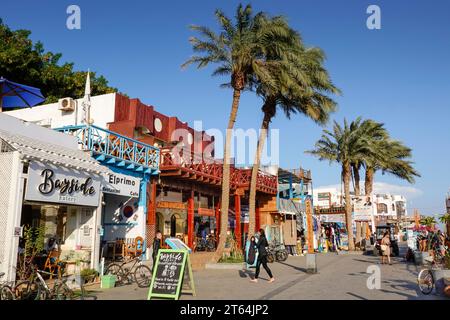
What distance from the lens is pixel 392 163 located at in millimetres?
37969

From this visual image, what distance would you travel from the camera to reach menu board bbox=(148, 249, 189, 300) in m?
9.73

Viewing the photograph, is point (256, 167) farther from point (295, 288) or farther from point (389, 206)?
point (389, 206)

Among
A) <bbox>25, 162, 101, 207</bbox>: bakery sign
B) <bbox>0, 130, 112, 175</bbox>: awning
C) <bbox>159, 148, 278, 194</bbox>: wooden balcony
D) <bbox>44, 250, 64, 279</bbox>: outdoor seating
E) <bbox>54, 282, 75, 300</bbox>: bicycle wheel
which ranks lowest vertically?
<bbox>54, 282, 75, 300</bbox>: bicycle wheel

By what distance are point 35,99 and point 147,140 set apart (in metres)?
8.69

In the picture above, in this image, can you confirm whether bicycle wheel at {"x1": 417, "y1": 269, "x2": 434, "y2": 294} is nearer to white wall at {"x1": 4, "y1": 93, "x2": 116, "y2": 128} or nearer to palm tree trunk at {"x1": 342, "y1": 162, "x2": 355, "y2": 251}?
white wall at {"x1": 4, "y1": 93, "x2": 116, "y2": 128}

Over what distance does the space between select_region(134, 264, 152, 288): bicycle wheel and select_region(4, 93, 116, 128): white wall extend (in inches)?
422

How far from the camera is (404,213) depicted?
11981 cm

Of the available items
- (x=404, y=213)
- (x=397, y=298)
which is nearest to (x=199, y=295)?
(x=397, y=298)

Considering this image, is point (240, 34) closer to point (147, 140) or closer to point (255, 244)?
point (147, 140)

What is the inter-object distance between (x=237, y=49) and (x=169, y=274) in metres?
13.2

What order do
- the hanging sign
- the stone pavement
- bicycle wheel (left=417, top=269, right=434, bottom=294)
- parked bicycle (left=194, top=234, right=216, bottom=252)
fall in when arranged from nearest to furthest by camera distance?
the stone pavement
bicycle wheel (left=417, top=269, right=434, bottom=294)
the hanging sign
parked bicycle (left=194, top=234, right=216, bottom=252)

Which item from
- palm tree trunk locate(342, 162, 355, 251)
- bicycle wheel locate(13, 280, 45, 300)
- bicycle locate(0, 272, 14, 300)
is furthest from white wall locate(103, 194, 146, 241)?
palm tree trunk locate(342, 162, 355, 251)

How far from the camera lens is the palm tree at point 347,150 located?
33.4 metres

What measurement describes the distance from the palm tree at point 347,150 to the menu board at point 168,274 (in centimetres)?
2552
